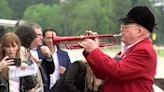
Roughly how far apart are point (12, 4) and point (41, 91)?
392 ft

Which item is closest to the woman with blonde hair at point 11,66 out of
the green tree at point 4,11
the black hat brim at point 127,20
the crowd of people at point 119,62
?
the crowd of people at point 119,62

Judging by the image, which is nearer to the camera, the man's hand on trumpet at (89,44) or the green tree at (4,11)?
the man's hand on trumpet at (89,44)

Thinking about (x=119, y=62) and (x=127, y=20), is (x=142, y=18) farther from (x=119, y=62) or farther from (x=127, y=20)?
(x=119, y=62)

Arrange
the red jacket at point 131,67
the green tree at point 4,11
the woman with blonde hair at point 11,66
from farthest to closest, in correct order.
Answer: the green tree at point 4,11
the woman with blonde hair at point 11,66
the red jacket at point 131,67

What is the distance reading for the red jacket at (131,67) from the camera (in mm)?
4465

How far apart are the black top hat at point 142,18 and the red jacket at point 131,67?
133 millimetres

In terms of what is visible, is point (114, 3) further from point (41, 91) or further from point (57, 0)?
point (41, 91)

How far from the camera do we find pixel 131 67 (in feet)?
14.7

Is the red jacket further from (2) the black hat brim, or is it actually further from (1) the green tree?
(1) the green tree

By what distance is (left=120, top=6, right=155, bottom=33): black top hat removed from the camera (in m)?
4.62

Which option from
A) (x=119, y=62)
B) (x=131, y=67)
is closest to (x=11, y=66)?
(x=119, y=62)

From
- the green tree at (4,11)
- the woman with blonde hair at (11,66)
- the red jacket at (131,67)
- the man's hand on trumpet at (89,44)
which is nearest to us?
the red jacket at (131,67)

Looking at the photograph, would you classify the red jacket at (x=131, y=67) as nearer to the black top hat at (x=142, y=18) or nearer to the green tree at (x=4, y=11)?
the black top hat at (x=142, y=18)

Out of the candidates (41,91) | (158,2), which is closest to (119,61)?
(41,91)
